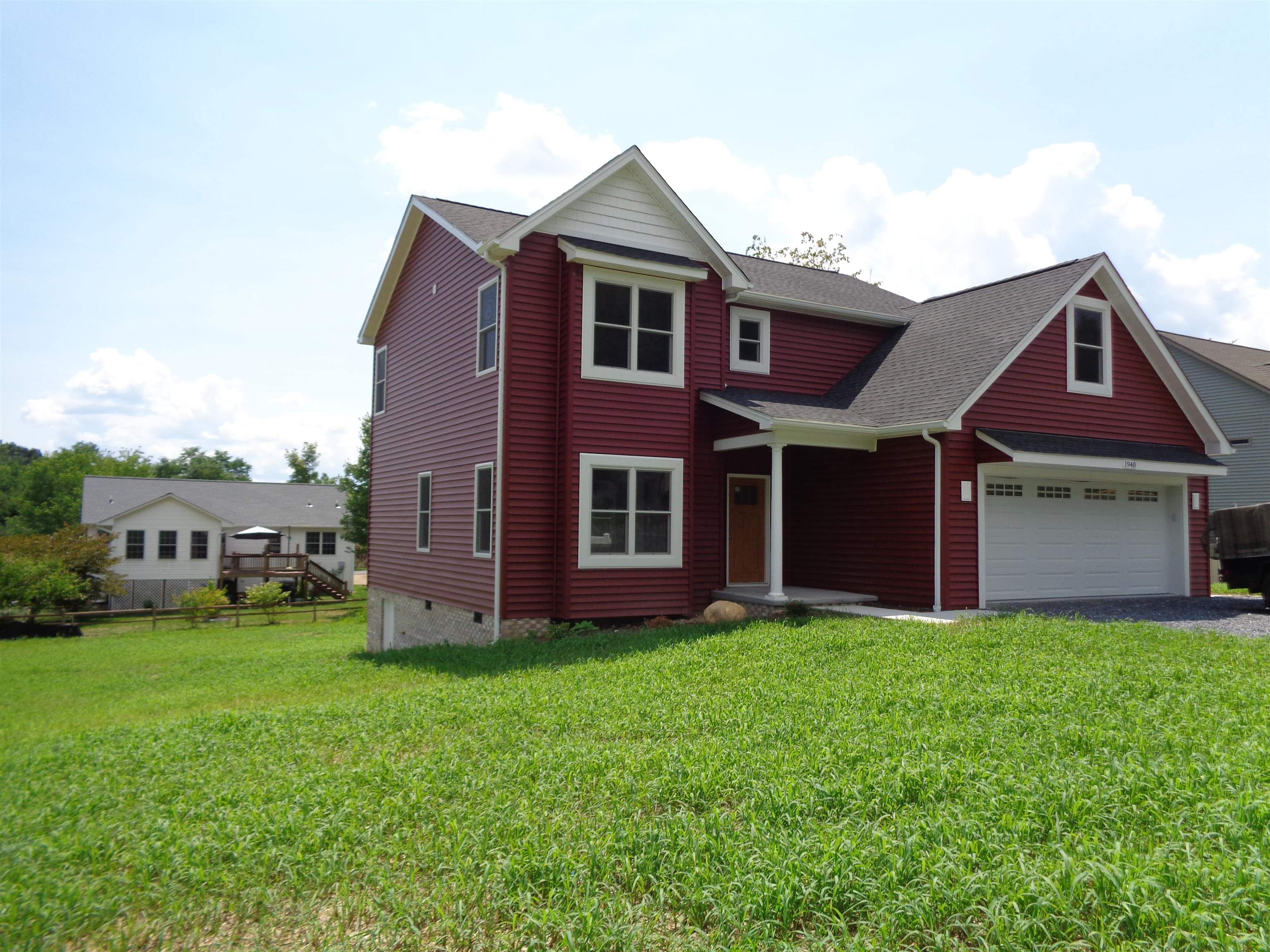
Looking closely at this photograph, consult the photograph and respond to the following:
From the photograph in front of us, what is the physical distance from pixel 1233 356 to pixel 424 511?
27647 millimetres

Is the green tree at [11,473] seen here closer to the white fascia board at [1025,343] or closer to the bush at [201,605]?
the bush at [201,605]

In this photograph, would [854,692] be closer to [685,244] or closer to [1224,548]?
[685,244]

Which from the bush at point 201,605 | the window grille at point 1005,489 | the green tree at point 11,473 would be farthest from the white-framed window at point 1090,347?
the green tree at point 11,473

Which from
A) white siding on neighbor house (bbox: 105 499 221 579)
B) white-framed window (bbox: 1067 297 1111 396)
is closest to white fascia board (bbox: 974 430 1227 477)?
white-framed window (bbox: 1067 297 1111 396)

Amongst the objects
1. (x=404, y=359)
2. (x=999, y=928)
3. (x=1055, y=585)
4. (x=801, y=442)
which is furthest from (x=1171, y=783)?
(x=404, y=359)

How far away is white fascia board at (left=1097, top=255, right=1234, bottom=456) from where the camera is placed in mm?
15148

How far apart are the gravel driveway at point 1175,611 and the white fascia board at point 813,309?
6557 mm

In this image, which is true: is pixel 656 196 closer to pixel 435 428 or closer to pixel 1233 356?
pixel 435 428

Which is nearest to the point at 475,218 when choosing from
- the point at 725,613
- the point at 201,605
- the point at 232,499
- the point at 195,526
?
the point at 725,613

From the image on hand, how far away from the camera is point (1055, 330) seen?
49.0ft

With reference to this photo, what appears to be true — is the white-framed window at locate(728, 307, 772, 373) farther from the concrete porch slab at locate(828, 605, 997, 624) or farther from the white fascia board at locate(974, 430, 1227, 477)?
the concrete porch slab at locate(828, 605, 997, 624)

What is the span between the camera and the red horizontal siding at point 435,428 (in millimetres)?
14141

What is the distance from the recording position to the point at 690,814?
468 centimetres

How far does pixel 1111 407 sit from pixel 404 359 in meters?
14.3
